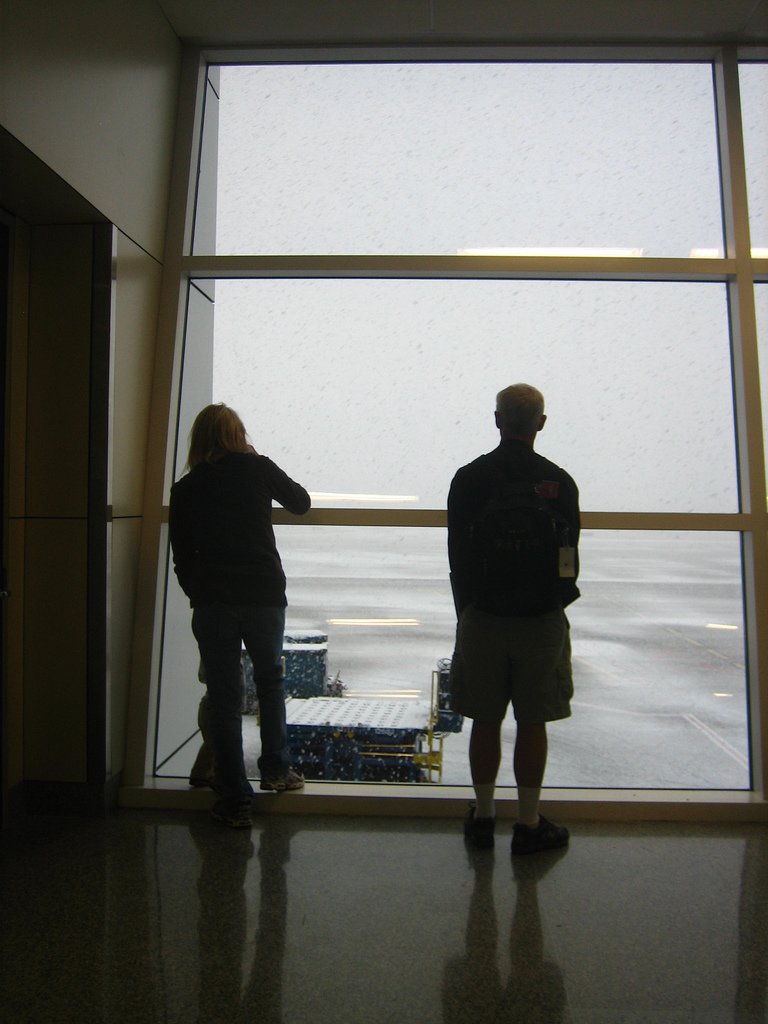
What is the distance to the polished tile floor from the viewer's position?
68.0 inches

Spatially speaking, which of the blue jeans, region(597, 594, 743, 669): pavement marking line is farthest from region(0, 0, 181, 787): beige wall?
region(597, 594, 743, 669): pavement marking line

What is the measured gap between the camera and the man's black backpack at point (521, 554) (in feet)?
7.80

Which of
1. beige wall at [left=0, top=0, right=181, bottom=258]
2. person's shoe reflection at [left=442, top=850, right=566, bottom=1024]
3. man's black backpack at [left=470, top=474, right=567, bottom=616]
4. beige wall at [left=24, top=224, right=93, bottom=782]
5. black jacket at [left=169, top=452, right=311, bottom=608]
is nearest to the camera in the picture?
person's shoe reflection at [left=442, top=850, right=566, bottom=1024]

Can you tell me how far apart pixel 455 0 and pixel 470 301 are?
1166 mm

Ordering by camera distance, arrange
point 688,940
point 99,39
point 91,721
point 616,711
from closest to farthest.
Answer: point 688,940 → point 99,39 → point 91,721 → point 616,711

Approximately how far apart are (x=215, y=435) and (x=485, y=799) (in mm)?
1621

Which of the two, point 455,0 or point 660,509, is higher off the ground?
point 455,0

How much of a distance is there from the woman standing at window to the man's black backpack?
2.58ft

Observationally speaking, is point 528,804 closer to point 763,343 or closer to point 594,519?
point 594,519

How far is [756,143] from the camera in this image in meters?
3.09

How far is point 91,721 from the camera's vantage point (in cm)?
275

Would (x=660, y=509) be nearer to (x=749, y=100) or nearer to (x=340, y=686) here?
(x=340, y=686)

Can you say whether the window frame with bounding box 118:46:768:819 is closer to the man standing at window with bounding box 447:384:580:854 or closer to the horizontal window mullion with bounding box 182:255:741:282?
the horizontal window mullion with bounding box 182:255:741:282

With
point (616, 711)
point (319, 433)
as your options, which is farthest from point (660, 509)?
point (319, 433)
